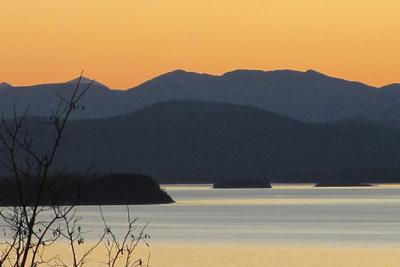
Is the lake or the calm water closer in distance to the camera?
the lake

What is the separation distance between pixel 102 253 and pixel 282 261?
11208 mm

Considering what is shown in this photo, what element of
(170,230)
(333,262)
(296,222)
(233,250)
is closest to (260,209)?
(296,222)

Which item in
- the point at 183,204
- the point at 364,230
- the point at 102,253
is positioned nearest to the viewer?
the point at 102,253

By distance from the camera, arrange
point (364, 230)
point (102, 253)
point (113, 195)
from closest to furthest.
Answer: point (102, 253)
point (364, 230)
point (113, 195)

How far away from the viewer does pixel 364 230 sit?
8612 cm

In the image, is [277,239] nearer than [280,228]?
Yes

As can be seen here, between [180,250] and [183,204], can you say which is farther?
[183,204]

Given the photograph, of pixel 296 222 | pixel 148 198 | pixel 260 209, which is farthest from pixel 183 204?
pixel 296 222

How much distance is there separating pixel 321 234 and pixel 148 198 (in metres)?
40.6

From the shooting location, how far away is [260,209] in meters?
135

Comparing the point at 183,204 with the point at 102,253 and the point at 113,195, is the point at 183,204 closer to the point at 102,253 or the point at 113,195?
the point at 113,195

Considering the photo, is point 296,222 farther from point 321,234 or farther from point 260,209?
point 260,209

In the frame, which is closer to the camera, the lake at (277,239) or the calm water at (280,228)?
the lake at (277,239)

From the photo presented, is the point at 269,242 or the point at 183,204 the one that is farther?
the point at 183,204
